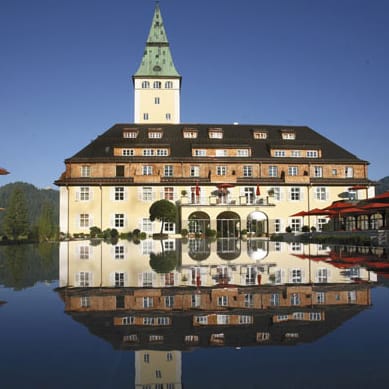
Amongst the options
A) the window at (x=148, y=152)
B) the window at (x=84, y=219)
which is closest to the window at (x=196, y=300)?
the window at (x=84, y=219)

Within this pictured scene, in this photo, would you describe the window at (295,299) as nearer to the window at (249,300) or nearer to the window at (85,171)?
the window at (249,300)

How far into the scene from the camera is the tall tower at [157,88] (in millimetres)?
60906

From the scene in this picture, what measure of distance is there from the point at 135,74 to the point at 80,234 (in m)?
26.9

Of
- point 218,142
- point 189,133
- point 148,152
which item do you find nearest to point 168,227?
point 148,152

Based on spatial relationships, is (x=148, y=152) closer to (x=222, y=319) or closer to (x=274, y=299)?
(x=274, y=299)

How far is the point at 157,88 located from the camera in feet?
203

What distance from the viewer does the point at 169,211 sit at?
41062mm

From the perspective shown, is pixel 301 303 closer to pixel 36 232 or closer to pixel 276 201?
pixel 36 232

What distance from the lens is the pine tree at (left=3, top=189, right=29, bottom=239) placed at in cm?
4675

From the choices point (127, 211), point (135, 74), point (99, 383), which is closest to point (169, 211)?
point (127, 211)

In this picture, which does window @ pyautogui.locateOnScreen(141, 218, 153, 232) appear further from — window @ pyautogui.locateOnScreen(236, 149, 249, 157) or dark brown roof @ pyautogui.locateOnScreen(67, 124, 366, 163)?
window @ pyautogui.locateOnScreen(236, 149, 249, 157)

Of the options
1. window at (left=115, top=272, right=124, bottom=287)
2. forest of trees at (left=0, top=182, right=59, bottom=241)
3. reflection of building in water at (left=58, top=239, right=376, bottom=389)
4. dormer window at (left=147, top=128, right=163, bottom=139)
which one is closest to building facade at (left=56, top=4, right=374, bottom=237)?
dormer window at (left=147, top=128, right=163, bottom=139)

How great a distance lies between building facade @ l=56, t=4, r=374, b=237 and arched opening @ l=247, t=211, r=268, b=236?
0.32 feet

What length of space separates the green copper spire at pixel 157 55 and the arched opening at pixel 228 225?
83.4 feet
